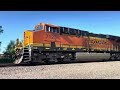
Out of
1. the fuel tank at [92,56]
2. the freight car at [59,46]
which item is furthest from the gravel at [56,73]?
the fuel tank at [92,56]

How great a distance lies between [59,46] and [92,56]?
5.31m

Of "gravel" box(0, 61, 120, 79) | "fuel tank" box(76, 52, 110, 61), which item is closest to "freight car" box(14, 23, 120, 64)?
"fuel tank" box(76, 52, 110, 61)

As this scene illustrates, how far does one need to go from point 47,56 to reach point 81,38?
5.47 m

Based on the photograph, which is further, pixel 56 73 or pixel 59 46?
pixel 59 46

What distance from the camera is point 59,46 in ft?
61.3

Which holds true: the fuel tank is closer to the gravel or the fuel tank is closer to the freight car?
the freight car

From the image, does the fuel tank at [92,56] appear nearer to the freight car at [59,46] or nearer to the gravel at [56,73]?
the freight car at [59,46]

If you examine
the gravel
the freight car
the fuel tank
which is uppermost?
the freight car

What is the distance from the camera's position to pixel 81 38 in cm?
2144

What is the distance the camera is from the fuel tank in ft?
67.6

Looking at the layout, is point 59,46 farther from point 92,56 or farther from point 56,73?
point 56,73

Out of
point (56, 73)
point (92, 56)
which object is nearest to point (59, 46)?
point (92, 56)

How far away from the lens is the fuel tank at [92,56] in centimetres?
2061
